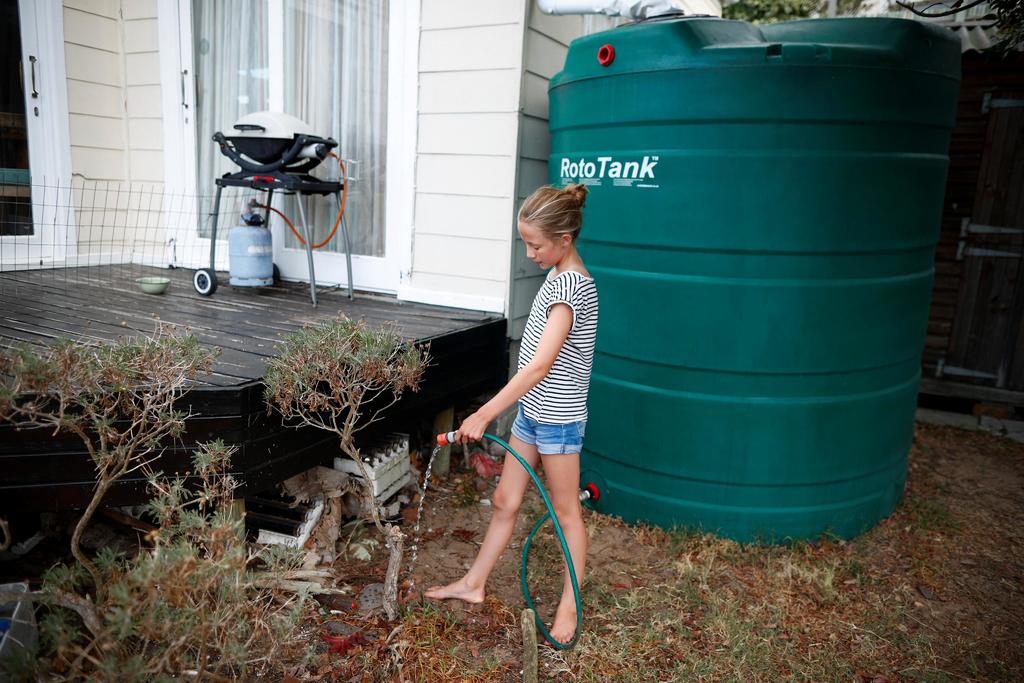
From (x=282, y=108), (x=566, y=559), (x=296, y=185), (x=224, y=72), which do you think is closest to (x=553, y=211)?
(x=566, y=559)

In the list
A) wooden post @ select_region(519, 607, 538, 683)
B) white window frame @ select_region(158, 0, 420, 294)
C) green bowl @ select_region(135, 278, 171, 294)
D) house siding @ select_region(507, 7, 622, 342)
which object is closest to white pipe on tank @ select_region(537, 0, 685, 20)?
house siding @ select_region(507, 7, 622, 342)

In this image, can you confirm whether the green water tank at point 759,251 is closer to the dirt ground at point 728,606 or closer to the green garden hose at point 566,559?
the dirt ground at point 728,606

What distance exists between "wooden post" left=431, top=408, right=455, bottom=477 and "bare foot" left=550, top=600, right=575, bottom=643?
1.33 meters

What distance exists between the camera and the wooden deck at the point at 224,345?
7.08 feet

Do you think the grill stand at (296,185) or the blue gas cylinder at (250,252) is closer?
the grill stand at (296,185)

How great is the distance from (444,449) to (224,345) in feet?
→ 4.03

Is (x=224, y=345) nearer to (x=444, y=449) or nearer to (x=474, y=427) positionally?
(x=444, y=449)

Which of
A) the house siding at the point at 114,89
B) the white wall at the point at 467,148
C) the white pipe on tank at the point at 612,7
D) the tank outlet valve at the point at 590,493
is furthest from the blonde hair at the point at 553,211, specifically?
the house siding at the point at 114,89

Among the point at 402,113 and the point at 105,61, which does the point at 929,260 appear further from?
the point at 105,61

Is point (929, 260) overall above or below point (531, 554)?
above

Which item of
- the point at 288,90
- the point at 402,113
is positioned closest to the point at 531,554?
the point at 402,113

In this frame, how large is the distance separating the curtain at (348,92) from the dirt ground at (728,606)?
1.68 metres

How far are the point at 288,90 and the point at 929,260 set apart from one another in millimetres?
3546

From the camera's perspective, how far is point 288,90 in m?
4.36
